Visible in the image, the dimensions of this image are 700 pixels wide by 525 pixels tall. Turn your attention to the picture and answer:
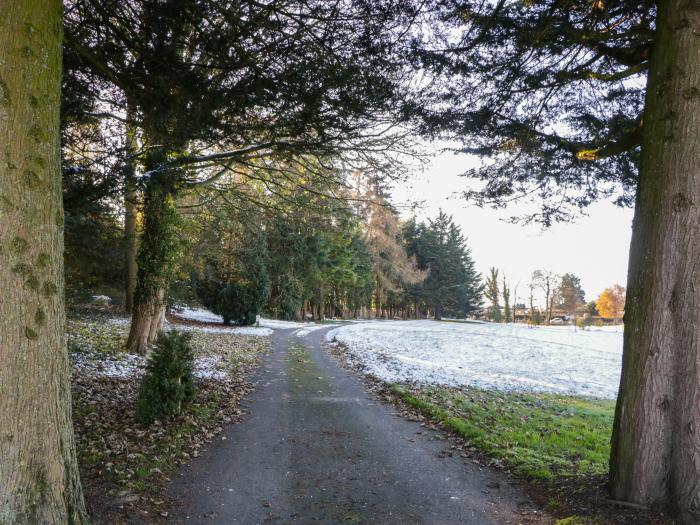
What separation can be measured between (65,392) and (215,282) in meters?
24.2

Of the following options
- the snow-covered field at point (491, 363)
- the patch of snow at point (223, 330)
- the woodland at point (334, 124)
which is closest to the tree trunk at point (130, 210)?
the woodland at point (334, 124)

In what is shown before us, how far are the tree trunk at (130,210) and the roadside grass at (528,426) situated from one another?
6811 mm

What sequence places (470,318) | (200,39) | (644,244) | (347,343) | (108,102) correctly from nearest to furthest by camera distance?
(644,244) → (200,39) → (108,102) → (347,343) → (470,318)

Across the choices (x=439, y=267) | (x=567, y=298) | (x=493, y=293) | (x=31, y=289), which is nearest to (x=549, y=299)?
(x=567, y=298)

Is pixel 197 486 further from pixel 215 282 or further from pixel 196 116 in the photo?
pixel 215 282

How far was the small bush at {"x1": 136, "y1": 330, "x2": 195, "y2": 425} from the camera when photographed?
245 inches

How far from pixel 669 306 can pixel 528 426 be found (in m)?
4.36

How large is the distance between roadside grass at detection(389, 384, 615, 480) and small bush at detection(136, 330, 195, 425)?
426 centimetres

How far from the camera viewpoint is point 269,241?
23250 millimetres

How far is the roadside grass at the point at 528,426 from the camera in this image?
551 cm

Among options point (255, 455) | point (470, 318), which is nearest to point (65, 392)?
point (255, 455)

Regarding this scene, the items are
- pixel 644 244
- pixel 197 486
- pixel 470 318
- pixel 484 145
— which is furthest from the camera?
pixel 470 318

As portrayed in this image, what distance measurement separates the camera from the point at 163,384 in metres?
6.36

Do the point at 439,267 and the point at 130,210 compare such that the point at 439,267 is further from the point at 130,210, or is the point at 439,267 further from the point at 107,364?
the point at 107,364
